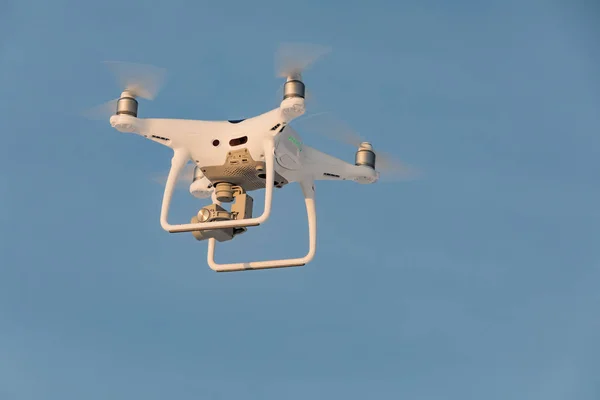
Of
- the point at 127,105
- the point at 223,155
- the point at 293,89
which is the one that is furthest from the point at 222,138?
the point at 293,89

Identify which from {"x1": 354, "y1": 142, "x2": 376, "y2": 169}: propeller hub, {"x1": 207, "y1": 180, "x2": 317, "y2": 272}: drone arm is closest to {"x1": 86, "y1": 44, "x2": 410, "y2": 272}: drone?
{"x1": 207, "y1": 180, "x2": 317, "y2": 272}: drone arm

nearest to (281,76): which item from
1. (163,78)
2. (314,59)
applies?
(314,59)

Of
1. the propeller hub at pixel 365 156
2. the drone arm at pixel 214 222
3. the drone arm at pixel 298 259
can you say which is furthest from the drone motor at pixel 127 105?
the propeller hub at pixel 365 156

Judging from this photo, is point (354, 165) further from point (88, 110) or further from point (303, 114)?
point (88, 110)

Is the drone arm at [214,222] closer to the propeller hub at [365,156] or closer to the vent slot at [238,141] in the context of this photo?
the vent slot at [238,141]

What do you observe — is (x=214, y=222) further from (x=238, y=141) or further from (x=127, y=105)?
(x=127, y=105)

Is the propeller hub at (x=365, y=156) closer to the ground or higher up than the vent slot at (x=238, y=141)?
higher up

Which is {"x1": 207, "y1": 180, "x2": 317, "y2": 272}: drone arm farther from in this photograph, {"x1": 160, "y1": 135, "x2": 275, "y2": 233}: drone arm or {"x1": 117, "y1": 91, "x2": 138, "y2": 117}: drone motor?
{"x1": 117, "y1": 91, "x2": 138, "y2": 117}: drone motor
